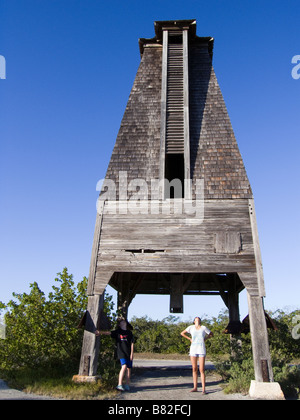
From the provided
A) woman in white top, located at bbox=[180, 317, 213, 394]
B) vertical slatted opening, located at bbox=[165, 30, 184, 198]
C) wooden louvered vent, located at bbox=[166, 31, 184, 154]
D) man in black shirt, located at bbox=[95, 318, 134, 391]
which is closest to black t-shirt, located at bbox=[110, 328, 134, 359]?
man in black shirt, located at bbox=[95, 318, 134, 391]

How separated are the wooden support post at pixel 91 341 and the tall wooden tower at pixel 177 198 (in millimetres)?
23

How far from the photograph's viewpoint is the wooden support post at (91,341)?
8062mm

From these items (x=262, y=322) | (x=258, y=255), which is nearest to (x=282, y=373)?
(x=262, y=322)

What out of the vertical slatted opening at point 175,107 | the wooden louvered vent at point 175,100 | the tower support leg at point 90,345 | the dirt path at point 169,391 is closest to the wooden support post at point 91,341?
the tower support leg at point 90,345

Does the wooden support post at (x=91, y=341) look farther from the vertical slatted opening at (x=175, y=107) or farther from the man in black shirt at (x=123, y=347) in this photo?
the vertical slatted opening at (x=175, y=107)

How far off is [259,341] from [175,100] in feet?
26.4

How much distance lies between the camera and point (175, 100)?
11445 mm

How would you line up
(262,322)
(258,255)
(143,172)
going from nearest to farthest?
(262,322) → (258,255) → (143,172)

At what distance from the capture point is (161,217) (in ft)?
31.5

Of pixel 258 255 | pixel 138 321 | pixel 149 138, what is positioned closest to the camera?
pixel 258 255

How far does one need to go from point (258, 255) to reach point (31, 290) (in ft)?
23.0

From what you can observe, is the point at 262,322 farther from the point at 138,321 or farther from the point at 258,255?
the point at 138,321

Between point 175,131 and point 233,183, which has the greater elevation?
point 175,131

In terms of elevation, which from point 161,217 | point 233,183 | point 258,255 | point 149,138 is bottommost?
point 258,255
